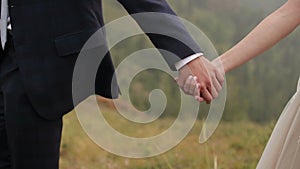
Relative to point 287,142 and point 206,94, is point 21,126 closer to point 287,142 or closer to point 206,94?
point 206,94

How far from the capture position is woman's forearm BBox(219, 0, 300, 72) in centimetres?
201

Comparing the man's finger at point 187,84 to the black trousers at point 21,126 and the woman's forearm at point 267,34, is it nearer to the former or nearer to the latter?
the woman's forearm at point 267,34

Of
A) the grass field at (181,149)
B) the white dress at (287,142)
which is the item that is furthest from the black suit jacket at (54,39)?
the grass field at (181,149)

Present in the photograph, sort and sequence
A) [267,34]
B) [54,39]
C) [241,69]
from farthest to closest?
[241,69]
[267,34]
[54,39]

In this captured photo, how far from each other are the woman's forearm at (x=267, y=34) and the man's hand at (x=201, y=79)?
0.05m

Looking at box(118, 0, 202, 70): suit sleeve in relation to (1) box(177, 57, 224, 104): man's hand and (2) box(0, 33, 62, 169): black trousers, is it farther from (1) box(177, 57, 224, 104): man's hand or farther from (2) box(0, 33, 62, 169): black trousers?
(2) box(0, 33, 62, 169): black trousers

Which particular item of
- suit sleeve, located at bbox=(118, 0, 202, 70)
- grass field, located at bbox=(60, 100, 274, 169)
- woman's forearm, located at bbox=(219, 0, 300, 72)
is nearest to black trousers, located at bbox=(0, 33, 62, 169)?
suit sleeve, located at bbox=(118, 0, 202, 70)

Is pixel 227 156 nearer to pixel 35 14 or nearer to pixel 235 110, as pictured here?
pixel 235 110

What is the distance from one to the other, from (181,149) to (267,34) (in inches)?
120

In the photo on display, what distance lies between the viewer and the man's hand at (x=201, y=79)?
2.04 m

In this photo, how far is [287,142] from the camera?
213 centimetres

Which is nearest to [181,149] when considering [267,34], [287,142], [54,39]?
[287,142]

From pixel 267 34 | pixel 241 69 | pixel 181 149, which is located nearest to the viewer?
pixel 267 34

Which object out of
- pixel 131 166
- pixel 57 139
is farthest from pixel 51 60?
pixel 131 166
